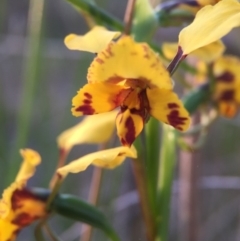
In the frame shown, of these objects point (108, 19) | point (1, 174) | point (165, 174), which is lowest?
point (1, 174)

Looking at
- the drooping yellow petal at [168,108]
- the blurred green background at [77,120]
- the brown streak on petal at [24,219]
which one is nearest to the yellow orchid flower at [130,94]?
the drooping yellow petal at [168,108]

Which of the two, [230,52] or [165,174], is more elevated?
[230,52]

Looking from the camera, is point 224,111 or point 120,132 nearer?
point 120,132

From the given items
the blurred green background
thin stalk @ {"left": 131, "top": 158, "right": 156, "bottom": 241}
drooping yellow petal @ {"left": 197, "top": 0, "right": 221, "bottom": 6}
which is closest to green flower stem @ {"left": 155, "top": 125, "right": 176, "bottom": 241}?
thin stalk @ {"left": 131, "top": 158, "right": 156, "bottom": 241}

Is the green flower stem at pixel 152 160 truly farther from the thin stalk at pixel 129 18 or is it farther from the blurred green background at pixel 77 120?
the blurred green background at pixel 77 120

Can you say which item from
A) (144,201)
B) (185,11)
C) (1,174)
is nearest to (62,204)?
(144,201)

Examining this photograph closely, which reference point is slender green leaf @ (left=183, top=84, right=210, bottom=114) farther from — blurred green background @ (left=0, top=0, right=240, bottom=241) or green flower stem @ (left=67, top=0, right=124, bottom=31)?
blurred green background @ (left=0, top=0, right=240, bottom=241)

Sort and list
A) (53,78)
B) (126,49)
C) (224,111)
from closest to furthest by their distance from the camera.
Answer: (126,49)
(224,111)
(53,78)

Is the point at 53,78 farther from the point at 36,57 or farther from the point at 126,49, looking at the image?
the point at 126,49
